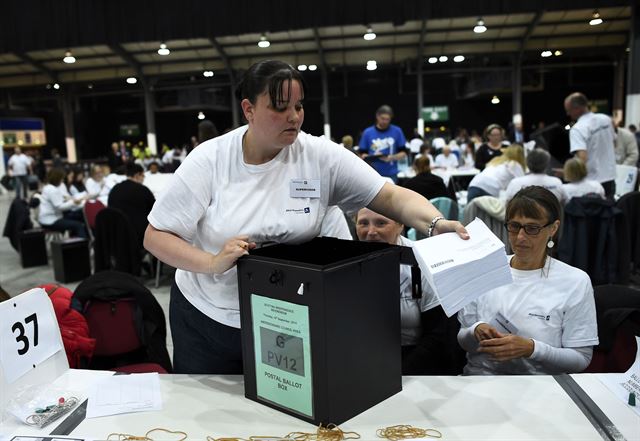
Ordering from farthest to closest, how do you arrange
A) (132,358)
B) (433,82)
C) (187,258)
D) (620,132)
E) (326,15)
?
→ (433,82)
(326,15)
(620,132)
(132,358)
(187,258)

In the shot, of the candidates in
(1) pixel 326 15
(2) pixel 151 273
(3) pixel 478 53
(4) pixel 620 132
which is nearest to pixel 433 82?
(3) pixel 478 53

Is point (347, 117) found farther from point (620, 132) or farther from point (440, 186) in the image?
point (440, 186)

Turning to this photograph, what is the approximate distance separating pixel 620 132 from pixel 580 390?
19.5ft

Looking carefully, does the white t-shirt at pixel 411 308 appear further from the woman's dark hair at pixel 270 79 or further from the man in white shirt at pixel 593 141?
the man in white shirt at pixel 593 141

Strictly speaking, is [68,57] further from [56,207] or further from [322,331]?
[322,331]

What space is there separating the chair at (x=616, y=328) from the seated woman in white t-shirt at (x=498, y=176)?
2.68 meters

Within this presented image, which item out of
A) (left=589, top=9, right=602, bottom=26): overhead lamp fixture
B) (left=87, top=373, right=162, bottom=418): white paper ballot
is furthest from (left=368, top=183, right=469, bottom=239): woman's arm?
(left=589, top=9, right=602, bottom=26): overhead lamp fixture

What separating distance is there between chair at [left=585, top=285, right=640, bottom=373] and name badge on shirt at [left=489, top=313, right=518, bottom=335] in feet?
1.17

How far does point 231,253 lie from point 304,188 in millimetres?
265

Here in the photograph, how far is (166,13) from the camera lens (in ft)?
34.5

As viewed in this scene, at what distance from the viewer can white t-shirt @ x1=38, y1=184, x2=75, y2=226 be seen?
20.5 ft

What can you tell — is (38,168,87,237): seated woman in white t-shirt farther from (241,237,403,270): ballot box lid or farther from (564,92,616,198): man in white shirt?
(241,237,403,270): ballot box lid

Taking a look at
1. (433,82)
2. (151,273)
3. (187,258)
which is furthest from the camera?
(433,82)

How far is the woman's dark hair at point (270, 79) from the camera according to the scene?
1.21 m
